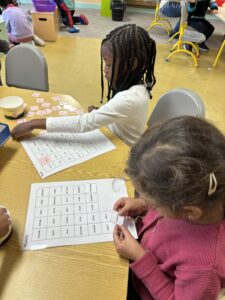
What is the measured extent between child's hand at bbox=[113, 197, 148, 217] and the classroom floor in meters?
1.75

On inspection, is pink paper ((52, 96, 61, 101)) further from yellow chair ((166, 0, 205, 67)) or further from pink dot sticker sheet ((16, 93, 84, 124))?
yellow chair ((166, 0, 205, 67))

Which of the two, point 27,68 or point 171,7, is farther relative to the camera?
point 171,7

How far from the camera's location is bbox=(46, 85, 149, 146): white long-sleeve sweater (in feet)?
3.56

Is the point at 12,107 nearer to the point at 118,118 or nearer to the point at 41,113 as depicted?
the point at 41,113

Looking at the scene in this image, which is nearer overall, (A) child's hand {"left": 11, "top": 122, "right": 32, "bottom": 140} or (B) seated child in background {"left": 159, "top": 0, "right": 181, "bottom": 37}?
(A) child's hand {"left": 11, "top": 122, "right": 32, "bottom": 140}

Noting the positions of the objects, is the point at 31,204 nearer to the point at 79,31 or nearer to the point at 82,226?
the point at 82,226

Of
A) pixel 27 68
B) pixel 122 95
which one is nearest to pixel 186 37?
pixel 27 68

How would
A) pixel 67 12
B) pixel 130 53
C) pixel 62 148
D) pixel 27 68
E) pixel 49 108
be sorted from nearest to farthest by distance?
pixel 62 148, pixel 130 53, pixel 49 108, pixel 27 68, pixel 67 12

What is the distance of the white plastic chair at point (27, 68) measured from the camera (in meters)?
1.62

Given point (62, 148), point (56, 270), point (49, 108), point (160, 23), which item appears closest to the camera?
point (56, 270)

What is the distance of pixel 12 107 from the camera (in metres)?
1.15

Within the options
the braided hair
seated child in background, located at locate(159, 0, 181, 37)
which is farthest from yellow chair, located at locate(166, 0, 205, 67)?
the braided hair

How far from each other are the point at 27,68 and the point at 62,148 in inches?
34.2

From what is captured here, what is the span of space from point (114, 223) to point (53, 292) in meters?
0.24
